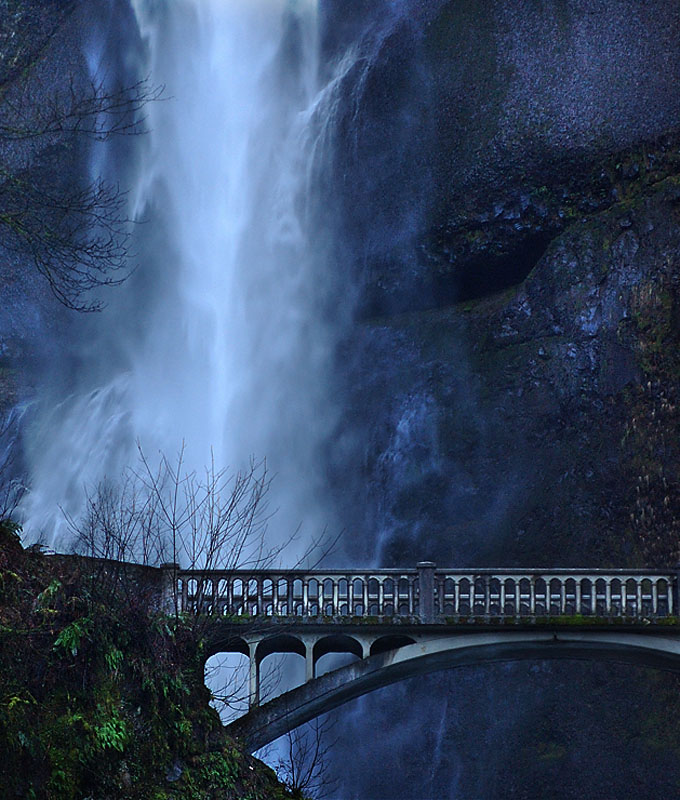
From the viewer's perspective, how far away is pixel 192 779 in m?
16.0

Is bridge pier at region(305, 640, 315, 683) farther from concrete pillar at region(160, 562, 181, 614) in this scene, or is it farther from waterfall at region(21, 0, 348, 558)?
waterfall at region(21, 0, 348, 558)

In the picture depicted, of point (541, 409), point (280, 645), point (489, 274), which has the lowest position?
point (280, 645)

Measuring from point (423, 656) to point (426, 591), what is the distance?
1.19 meters

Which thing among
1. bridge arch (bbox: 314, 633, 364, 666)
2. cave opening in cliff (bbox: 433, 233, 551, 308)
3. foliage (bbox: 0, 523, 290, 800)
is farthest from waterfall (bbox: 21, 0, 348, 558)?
foliage (bbox: 0, 523, 290, 800)

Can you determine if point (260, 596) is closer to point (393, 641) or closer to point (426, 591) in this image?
point (393, 641)

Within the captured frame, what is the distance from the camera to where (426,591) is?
21797mm

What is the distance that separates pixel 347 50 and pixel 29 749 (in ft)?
115

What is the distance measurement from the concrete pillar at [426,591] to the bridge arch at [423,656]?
0.50m

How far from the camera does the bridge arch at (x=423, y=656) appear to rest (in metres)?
21.2

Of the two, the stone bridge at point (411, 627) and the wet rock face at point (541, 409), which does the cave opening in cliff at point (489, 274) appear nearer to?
the wet rock face at point (541, 409)

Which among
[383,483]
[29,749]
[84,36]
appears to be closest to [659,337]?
[383,483]

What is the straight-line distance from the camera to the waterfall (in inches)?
1564

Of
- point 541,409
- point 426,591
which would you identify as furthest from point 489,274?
point 426,591

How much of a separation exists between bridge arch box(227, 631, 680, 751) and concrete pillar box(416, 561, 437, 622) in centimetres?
50
